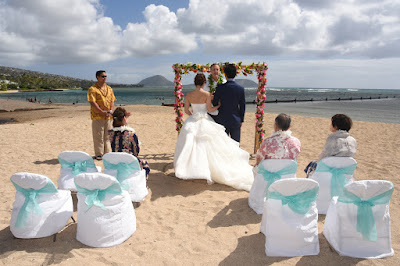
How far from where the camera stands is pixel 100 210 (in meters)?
3.50

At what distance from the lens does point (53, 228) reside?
3.66 metres

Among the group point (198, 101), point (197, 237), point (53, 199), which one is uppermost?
A: point (198, 101)

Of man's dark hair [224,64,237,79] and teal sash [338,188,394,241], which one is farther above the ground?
man's dark hair [224,64,237,79]

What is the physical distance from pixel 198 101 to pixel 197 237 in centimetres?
325

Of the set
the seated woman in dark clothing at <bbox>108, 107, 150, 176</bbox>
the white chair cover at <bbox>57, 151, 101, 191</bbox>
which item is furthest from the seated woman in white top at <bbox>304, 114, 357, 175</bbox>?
the white chair cover at <bbox>57, 151, 101, 191</bbox>

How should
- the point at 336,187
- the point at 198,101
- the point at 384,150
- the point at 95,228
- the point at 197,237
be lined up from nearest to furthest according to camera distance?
the point at 95,228, the point at 197,237, the point at 336,187, the point at 198,101, the point at 384,150

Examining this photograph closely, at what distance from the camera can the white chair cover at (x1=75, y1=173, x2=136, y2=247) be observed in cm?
339

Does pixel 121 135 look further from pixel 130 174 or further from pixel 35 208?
pixel 35 208

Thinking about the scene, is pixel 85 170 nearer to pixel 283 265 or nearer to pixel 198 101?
pixel 198 101

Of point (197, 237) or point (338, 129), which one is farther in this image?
point (338, 129)

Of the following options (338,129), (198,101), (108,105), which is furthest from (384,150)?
(108,105)

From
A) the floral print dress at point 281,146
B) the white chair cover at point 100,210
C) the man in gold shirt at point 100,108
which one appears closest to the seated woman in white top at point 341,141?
the floral print dress at point 281,146

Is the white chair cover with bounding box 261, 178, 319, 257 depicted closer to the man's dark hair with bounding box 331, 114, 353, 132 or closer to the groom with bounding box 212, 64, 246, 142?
the man's dark hair with bounding box 331, 114, 353, 132

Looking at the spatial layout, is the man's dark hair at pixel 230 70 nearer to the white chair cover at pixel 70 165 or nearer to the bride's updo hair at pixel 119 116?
the bride's updo hair at pixel 119 116
